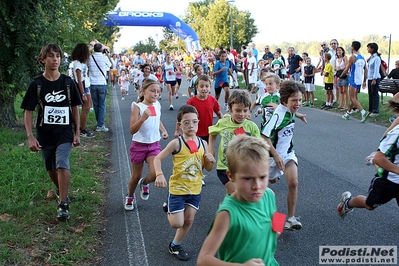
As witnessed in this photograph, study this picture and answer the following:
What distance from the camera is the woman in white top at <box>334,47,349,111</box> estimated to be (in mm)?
14035

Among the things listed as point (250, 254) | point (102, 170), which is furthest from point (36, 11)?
point (250, 254)

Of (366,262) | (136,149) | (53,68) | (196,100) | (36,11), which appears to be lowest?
(366,262)

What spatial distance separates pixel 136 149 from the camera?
Answer: 5508 millimetres

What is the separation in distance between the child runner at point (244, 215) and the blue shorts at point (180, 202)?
1733 millimetres

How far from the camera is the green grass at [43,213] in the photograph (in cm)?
434

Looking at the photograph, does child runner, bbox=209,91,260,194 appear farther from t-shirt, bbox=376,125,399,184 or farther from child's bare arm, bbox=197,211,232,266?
child's bare arm, bbox=197,211,232,266

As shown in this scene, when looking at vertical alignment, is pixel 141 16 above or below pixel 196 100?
above

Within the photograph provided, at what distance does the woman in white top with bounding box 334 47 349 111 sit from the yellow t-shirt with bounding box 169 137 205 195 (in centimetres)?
1084

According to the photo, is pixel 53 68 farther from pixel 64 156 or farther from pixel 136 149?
pixel 136 149

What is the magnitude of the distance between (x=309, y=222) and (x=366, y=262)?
1.03 metres

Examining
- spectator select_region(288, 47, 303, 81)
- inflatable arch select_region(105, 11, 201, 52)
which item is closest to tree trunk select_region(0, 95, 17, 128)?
spectator select_region(288, 47, 303, 81)

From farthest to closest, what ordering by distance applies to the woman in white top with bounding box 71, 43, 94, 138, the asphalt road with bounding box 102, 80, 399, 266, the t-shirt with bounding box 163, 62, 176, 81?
the t-shirt with bounding box 163, 62, 176, 81, the woman in white top with bounding box 71, 43, 94, 138, the asphalt road with bounding box 102, 80, 399, 266

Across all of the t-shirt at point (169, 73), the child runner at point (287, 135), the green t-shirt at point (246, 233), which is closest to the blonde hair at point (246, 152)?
the green t-shirt at point (246, 233)

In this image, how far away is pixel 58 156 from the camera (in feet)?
16.8
